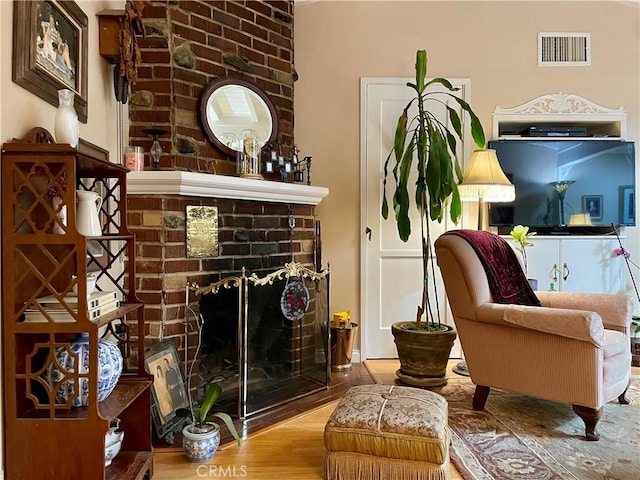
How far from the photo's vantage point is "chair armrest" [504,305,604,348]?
2.16 m

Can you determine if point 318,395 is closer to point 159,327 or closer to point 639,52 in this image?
point 159,327

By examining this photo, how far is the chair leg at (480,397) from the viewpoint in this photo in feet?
8.52

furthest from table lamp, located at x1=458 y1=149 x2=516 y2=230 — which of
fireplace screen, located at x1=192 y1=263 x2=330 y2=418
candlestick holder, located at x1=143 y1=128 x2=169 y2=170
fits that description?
candlestick holder, located at x1=143 y1=128 x2=169 y2=170

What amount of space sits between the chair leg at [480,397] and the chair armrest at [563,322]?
0.47m

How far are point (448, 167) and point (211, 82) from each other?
1.56 meters

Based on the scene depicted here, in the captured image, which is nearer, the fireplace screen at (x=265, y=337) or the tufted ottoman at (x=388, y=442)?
the tufted ottoman at (x=388, y=442)

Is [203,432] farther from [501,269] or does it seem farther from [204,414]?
[501,269]

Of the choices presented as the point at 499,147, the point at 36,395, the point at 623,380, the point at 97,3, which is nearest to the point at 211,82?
the point at 97,3

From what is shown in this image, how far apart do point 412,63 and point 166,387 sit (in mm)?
2876

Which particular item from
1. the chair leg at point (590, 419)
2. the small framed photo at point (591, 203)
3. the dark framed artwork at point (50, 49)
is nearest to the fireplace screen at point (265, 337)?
the dark framed artwork at point (50, 49)

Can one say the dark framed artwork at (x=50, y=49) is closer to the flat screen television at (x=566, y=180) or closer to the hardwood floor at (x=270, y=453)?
the hardwood floor at (x=270, y=453)

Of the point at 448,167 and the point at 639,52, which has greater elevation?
the point at 639,52

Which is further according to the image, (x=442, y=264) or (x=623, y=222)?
(x=623, y=222)

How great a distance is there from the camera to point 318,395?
2.86m
